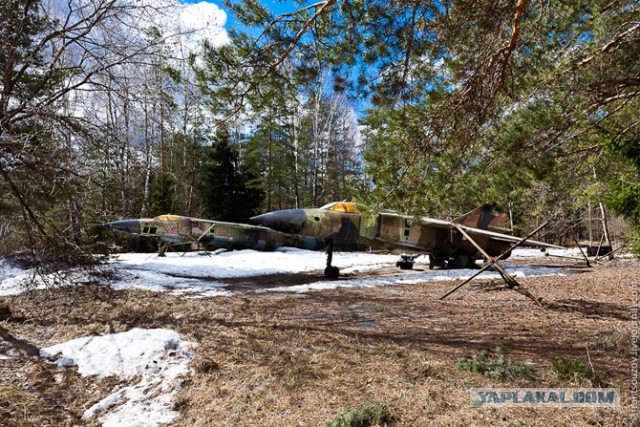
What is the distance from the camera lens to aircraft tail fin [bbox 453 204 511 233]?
1540 cm

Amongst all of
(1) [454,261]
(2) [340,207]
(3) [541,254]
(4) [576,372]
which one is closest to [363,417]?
(4) [576,372]

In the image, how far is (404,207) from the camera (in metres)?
5.66

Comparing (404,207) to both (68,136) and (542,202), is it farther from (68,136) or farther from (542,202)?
(542,202)

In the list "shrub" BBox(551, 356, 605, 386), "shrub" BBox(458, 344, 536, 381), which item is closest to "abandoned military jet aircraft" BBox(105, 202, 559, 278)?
"shrub" BBox(458, 344, 536, 381)

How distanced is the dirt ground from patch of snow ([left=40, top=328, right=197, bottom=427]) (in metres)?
0.15

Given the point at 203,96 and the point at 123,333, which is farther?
the point at 123,333

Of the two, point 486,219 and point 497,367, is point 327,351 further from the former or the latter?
point 486,219

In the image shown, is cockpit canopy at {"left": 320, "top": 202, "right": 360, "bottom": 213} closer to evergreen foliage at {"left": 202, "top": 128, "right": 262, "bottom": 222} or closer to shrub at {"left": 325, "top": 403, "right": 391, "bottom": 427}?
shrub at {"left": 325, "top": 403, "right": 391, "bottom": 427}

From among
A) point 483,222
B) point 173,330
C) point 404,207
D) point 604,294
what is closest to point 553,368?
point 404,207

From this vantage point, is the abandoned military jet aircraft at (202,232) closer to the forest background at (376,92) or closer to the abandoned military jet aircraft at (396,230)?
the abandoned military jet aircraft at (396,230)

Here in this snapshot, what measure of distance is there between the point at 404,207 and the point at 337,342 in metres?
2.52

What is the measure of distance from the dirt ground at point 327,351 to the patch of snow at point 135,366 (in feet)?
0.51

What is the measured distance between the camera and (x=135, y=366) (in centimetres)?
399

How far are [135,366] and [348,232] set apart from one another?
8353 mm
